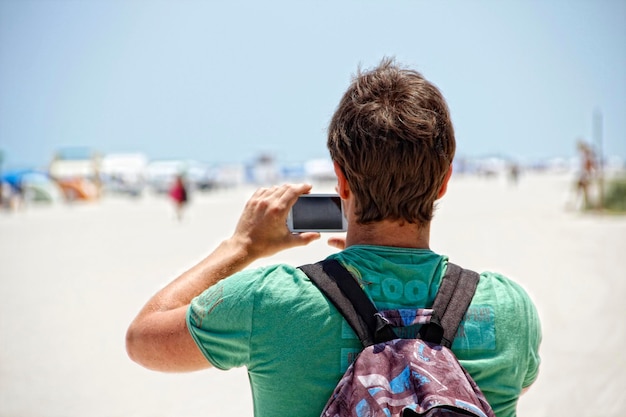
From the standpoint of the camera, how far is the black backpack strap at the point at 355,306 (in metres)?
1.25

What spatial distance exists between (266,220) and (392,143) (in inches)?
17.7

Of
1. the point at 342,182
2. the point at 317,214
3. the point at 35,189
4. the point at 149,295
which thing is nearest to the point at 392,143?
the point at 342,182

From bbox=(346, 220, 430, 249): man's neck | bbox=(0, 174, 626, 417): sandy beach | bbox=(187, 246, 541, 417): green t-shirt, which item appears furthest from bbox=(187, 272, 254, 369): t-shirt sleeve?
bbox=(0, 174, 626, 417): sandy beach

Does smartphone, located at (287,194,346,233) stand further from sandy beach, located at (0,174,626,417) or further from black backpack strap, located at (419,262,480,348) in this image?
black backpack strap, located at (419,262,480,348)

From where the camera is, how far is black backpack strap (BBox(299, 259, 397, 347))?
125cm

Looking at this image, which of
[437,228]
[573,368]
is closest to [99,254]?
[437,228]

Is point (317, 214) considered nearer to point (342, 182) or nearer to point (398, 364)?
point (342, 182)

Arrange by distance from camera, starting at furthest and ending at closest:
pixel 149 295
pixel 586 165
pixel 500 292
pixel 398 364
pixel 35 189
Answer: pixel 35 189 → pixel 586 165 → pixel 149 295 → pixel 500 292 → pixel 398 364

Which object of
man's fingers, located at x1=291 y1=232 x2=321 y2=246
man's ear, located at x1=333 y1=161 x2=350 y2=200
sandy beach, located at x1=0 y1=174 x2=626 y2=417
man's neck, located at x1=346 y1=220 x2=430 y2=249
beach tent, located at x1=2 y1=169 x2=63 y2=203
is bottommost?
beach tent, located at x1=2 y1=169 x2=63 y2=203

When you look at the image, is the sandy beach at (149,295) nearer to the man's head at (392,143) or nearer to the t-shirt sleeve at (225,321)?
the man's head at (392,143)

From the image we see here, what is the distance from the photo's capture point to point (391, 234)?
4.60 feet

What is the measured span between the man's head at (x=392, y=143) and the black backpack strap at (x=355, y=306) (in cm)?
19

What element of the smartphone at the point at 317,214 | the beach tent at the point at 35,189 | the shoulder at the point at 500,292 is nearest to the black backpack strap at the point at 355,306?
the shoulder at the point at 500,292

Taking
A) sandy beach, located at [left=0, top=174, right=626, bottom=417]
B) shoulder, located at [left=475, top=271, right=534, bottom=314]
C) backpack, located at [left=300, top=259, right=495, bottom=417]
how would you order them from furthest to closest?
sandy beach, located at [left=0, top=174, right=626, bottom=417] → shoulder, located at [left=475, top=271, right=534, bottom=314] → backpack, located at [left=300, top=259, right=495, bottom=417]
